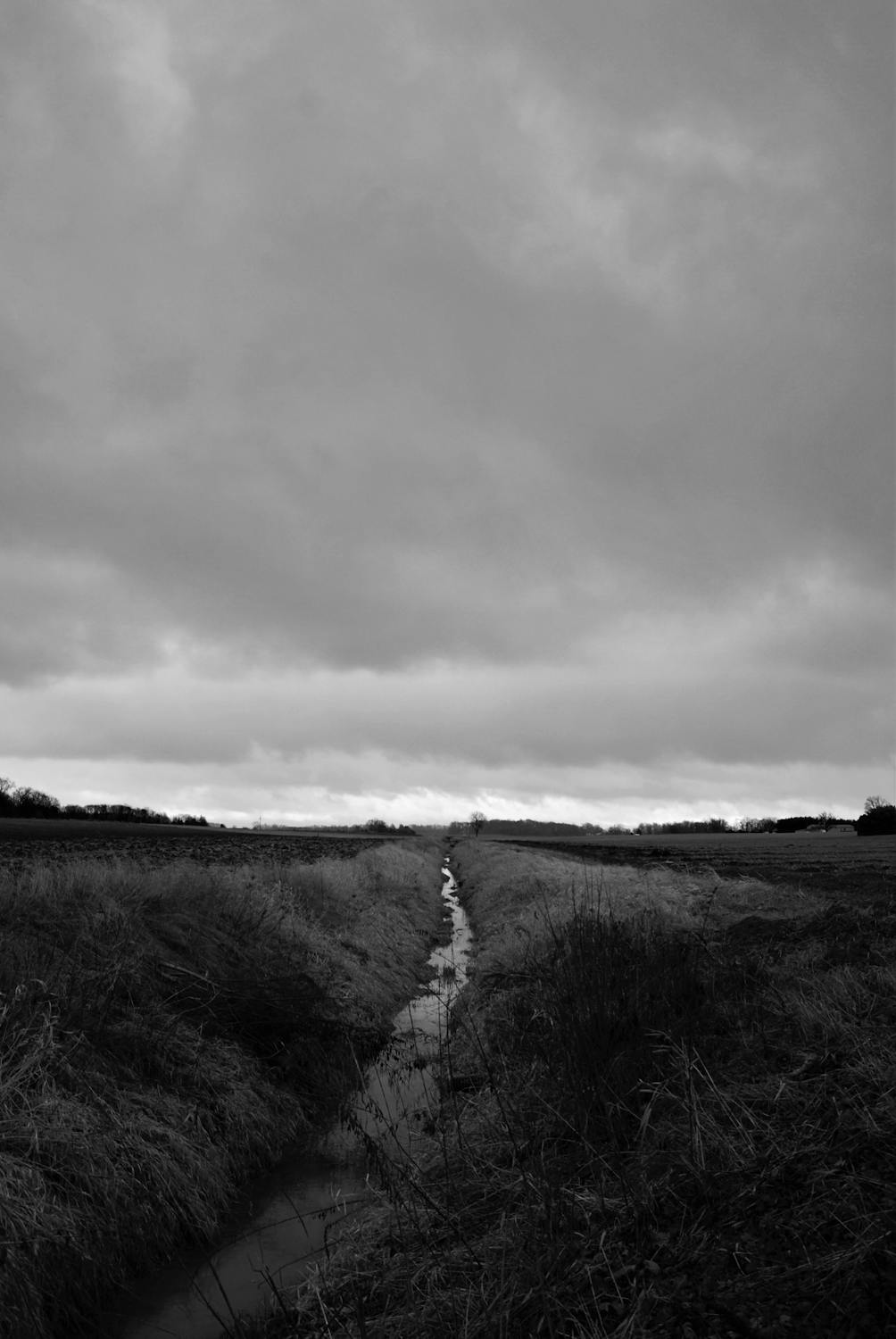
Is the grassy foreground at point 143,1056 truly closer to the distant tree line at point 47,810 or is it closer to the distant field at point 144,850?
the distant field at point 144,850

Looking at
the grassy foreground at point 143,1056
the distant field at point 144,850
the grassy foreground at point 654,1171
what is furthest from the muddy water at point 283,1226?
the distant field at point 144,850

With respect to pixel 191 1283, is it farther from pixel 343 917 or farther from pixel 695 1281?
pixel 343 917

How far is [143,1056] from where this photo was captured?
29.1ft

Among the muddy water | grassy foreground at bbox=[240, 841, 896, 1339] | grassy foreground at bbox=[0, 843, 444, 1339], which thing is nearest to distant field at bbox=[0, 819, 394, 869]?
grassy foreground at bbox=[0, 843, 444, 1339]

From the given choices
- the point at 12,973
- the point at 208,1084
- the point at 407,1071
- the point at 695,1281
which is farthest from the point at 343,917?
the point at 695,1281

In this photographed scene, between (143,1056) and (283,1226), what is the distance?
2.42m

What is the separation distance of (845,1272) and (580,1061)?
3.09m

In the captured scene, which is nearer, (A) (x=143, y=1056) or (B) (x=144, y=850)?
(A) (x=143, y=1056)

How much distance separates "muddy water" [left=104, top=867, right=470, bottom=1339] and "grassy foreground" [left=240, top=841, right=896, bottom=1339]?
23.3 inches

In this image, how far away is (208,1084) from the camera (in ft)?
30.3

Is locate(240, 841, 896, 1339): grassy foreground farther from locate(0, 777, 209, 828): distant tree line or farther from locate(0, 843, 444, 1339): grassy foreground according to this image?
locate(0, 777, 209, 828): distant tree line

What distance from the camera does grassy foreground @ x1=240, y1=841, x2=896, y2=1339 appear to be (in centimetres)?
403

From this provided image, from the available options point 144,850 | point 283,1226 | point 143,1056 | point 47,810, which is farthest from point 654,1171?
point 47,810

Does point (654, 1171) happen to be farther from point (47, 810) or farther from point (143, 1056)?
point (47, 810)
